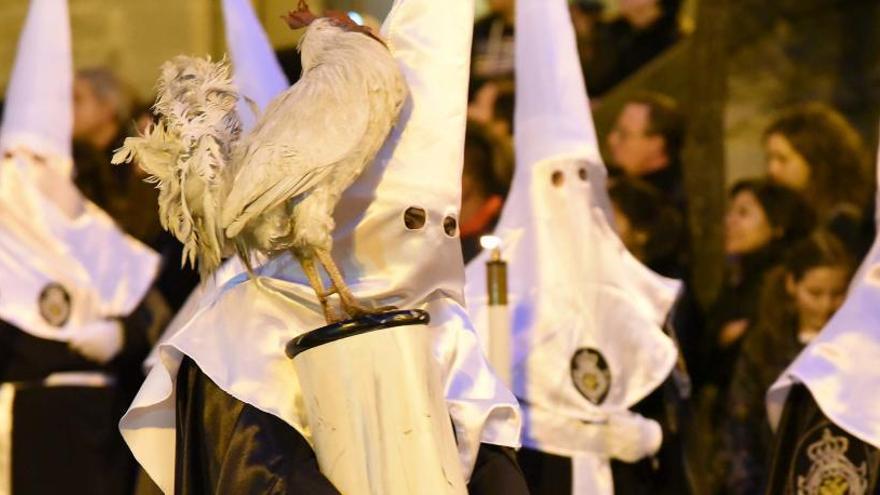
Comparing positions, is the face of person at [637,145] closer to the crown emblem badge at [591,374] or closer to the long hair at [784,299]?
the long hair at [784,299]

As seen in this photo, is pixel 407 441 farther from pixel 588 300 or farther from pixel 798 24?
pixel 798 24

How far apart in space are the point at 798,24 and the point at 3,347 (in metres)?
3.94

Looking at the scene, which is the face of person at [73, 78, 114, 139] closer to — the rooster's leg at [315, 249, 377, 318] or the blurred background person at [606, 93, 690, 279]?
the blurred background person at [606, 93, 690, 279]

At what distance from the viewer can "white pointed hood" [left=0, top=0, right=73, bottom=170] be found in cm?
554

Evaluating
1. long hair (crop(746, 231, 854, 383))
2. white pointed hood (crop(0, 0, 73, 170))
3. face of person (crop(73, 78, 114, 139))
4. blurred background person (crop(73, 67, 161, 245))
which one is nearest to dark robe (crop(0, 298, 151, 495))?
white pointed hood (crop(0, 0, 73, 170))

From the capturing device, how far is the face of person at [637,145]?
636 centimetres

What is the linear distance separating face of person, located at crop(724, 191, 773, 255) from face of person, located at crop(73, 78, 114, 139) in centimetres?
244

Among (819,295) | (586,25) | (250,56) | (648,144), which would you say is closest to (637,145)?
(648,144)

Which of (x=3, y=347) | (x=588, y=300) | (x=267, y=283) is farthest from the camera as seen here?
(x=3, y=347)

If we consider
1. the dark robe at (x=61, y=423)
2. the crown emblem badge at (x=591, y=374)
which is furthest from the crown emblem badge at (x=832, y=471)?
the dark robe at (x=61, y=423)

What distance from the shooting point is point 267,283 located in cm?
323

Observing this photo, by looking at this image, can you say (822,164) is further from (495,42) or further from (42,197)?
(42,197)

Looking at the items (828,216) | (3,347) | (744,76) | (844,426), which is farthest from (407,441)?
(744,76)

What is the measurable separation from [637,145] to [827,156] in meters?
0.67
